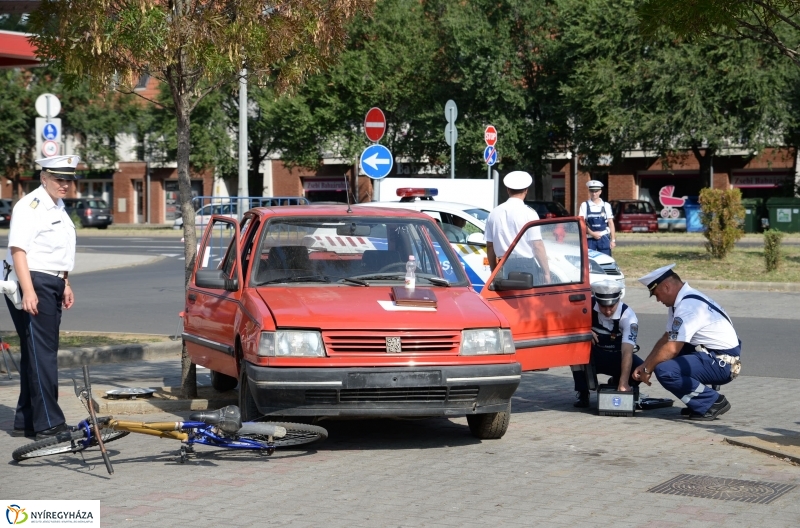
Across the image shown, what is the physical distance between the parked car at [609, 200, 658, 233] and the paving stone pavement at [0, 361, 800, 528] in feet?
127

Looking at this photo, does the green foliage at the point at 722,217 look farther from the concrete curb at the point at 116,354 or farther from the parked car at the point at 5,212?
the parked car at the point at 5,212

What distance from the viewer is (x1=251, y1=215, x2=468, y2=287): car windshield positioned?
27.1ft

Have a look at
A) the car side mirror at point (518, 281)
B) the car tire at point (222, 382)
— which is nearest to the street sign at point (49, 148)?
the car tire at point (222, 382)

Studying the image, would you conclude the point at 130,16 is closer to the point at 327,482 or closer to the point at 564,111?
the point at 327,482

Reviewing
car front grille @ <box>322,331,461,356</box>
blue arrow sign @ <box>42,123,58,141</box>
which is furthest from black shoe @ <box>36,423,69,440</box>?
blue arrow sign @ <box>42,123,58,141</box>

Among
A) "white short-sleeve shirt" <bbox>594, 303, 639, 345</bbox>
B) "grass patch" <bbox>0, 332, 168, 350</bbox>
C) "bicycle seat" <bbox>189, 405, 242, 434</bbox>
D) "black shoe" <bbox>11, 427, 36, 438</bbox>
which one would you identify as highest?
"white short-sleeve shirt" <bbox>594, 303, 639, 345</bbox>

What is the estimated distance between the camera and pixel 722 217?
74.1 ft

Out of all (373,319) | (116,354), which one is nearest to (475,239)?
(116,354)

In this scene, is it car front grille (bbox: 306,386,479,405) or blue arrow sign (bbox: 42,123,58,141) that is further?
blue arrow sign (bbox: 42,123,58,141)

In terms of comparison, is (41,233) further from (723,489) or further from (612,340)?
(723,489)

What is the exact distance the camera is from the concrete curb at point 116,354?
11.8 meters

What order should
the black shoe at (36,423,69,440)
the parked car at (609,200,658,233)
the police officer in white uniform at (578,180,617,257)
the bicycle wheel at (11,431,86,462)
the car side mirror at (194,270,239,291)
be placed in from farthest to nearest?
the parked car at (609,200,658,233), the police officer in white uniform at (578,180,617,257), the car side mirror at (194,270,239,291), the black shoe at (36,423,69,440), the bicycle wheel at (11,431,86,462)

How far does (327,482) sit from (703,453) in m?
2.59

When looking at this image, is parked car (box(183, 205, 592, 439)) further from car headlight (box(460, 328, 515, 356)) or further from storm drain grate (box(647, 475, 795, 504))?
storm drain grate (box(647, 475, 795, 504))
